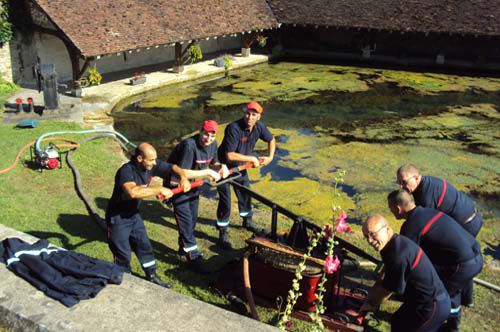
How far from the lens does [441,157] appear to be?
13.0 m

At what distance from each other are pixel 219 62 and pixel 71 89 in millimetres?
6906

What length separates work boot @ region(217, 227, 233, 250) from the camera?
7981 mm

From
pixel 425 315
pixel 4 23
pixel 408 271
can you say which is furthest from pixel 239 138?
pixel 4 23

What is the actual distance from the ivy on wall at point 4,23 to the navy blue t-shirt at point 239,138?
42.6 feet

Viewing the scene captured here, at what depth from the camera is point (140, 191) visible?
232 inches

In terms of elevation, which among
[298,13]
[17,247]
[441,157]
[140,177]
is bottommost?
[441,157]

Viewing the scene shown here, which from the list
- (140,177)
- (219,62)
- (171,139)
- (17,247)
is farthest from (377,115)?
(17,247)

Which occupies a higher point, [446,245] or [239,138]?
[239,138]

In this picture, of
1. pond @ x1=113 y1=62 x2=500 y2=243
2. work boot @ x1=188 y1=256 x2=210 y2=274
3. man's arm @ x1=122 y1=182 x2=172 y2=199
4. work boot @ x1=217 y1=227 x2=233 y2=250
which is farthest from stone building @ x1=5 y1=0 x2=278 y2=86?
man's arm @ x1=122 y1=182 x2=172 y2=199

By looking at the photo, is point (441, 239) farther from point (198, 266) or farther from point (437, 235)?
point (198, 266)

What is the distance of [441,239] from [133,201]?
11.3 feet

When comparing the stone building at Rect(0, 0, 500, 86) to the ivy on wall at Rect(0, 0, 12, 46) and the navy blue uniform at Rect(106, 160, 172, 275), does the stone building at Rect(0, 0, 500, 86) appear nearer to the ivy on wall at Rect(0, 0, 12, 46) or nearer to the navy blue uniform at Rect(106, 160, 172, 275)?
the ivy on wall at Rect(0, 0, 12, 46)

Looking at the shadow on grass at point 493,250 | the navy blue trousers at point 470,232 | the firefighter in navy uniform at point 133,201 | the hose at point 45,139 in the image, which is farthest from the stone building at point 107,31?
the navy blue trousers at point 470,232

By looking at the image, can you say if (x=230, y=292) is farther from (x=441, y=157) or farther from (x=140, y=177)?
(x=441, y=157)
